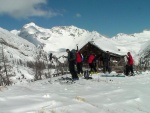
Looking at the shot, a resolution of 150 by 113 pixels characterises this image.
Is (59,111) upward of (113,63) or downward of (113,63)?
downward

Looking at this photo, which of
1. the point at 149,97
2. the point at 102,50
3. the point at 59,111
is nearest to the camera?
the point at 59,111

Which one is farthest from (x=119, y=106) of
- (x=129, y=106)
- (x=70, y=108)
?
(x=70, y=108)

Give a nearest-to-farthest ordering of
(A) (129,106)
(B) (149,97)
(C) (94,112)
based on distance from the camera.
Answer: (C) (94,112), (A) (129,106), (B) (149,97)

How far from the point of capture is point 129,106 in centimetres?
986

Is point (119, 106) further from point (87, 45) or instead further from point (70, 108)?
point (87, 45)

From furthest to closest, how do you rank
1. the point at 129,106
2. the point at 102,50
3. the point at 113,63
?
the point at 102,50
the point at 113,63
the point at 129,106

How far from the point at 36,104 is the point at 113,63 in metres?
31.7

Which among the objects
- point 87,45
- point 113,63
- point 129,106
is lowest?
point 129,106

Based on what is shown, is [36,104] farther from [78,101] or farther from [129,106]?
[129,106]

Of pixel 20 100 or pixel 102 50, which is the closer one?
pixel 20 100

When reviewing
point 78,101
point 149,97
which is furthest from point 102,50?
point 78,101

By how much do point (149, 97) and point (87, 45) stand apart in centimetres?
3245

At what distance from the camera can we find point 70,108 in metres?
8.10

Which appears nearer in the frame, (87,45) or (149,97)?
(149,97)
